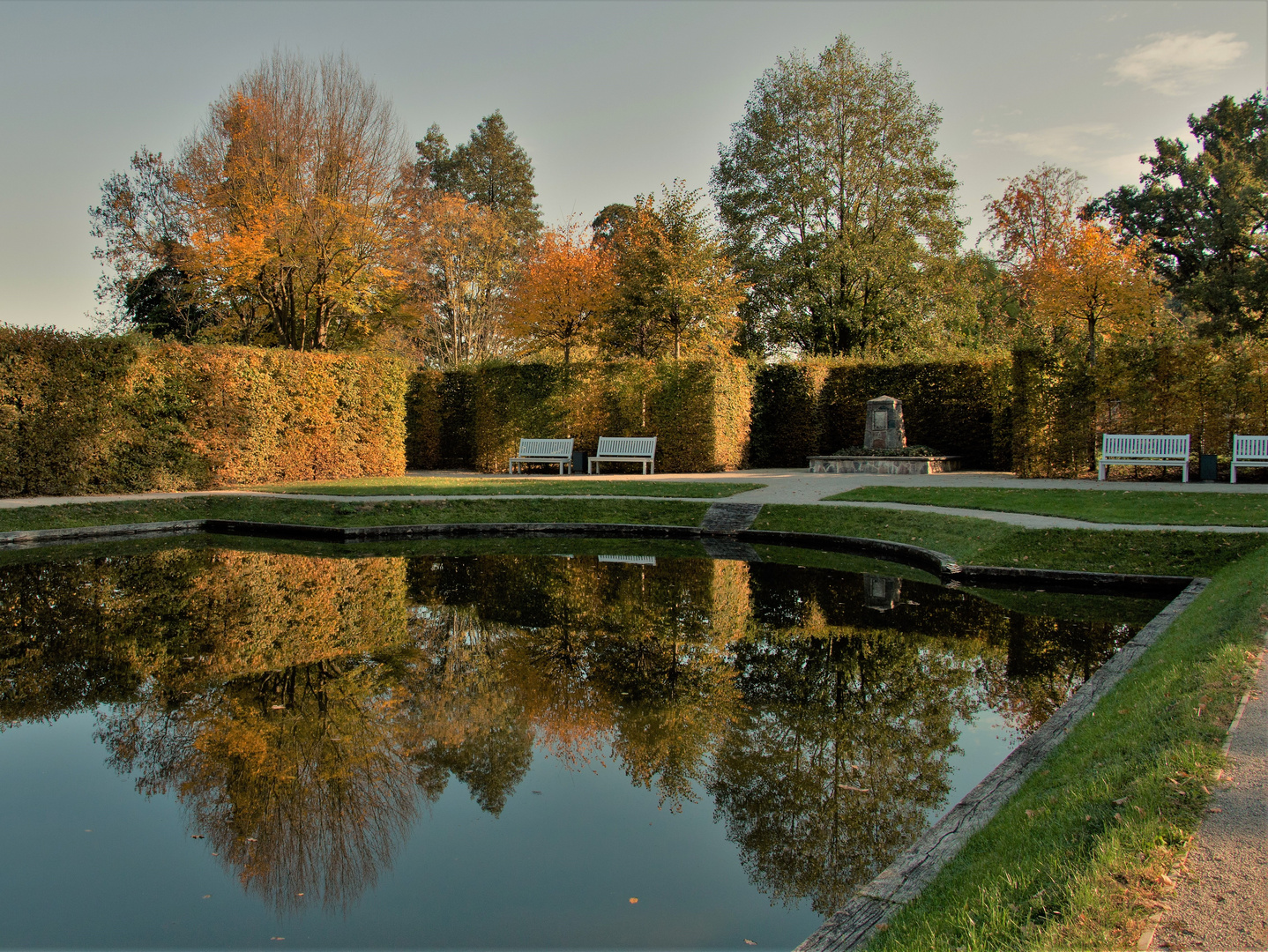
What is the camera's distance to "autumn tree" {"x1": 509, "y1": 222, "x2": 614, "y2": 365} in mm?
20812

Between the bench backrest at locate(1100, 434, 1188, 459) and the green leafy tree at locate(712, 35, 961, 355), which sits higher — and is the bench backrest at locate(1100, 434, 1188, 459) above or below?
below

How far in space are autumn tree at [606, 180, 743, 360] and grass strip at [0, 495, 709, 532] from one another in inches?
335

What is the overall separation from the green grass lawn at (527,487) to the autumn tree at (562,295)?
6067mm

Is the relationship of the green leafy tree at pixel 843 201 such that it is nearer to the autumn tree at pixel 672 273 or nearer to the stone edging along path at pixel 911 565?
the autumn tree at pixel 672 273

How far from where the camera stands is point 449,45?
1667 cm

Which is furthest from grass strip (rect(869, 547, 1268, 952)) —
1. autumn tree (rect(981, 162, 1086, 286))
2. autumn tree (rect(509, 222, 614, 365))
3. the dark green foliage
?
autumn tree (rect(981, 162, 1086, 286))

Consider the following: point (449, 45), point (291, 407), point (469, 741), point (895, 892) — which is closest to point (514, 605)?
point (469, 741)

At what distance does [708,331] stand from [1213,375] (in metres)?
11.1

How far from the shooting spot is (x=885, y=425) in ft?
64.0

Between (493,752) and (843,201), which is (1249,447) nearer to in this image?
(493,752)

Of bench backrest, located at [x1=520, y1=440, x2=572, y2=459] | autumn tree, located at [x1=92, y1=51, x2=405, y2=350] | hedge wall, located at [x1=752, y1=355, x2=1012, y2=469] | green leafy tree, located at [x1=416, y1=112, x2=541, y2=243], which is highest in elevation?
green leafy tree, located at [x1=416, y1=112, x2=541, y2=243]

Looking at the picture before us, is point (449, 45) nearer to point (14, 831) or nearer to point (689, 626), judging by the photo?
point (689, 626)

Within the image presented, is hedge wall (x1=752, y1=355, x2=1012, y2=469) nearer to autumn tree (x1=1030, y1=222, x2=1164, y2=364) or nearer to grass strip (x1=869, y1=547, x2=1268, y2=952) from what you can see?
autumn tree (x1=1030, y1=222, x2=1164, y2=364)

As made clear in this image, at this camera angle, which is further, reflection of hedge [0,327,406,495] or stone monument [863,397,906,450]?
stone monument [863,397,906,450]
